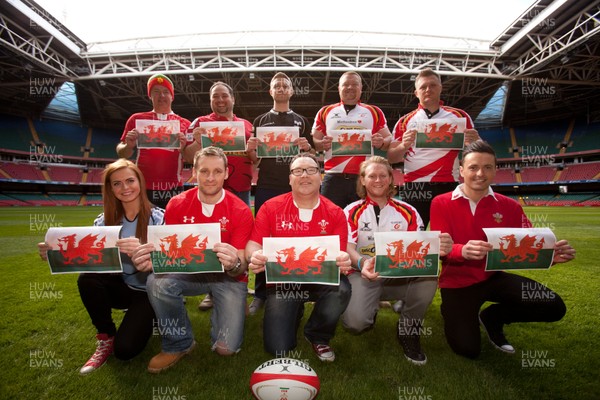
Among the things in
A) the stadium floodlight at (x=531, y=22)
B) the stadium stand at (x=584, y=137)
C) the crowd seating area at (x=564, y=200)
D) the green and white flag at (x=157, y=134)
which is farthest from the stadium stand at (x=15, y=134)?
the stadium stand at (x=584, y=137)

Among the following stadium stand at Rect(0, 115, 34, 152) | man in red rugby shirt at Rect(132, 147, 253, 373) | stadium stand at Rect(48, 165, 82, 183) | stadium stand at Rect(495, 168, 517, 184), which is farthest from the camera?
stadium stand at Rect(495, 168, 517, 184)

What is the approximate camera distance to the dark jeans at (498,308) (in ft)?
9.32

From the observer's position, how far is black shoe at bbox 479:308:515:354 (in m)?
2.94

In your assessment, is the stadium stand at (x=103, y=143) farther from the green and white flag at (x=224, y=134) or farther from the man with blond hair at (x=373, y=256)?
the man with blond hair at (x=373, y=256)

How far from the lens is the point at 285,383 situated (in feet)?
6.85

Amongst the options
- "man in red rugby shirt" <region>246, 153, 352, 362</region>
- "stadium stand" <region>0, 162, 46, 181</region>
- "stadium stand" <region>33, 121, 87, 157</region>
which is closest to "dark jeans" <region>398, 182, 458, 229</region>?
"man in red rugby shirt" <region>246, 153, 352, 362</region>

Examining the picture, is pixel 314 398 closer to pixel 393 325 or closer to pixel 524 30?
pixel 393 325

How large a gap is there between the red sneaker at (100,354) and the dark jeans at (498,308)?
129 inches

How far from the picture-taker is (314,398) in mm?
2182

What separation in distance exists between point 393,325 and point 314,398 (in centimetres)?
167

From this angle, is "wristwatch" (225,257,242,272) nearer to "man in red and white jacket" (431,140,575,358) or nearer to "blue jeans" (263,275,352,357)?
"blue jeans" (263,275,352,357)

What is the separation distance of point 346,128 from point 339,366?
2906mm

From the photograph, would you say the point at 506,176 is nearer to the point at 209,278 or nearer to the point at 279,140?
the point at 279,140

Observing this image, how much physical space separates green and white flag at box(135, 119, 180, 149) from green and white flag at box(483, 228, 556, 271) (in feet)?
12.5
